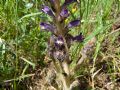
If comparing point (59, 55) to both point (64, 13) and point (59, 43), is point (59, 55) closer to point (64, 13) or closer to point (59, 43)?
point (59, 43)

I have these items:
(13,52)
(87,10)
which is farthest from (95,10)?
(13,52)

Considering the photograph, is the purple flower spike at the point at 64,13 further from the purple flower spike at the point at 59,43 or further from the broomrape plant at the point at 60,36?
the purple flower spike at the point at 59,43

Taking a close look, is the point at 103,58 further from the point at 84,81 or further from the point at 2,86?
the point at 2,86

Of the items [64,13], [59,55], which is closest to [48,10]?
[64,13]

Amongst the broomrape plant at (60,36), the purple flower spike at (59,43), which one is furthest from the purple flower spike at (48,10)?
the purple flower spike at (59,43)

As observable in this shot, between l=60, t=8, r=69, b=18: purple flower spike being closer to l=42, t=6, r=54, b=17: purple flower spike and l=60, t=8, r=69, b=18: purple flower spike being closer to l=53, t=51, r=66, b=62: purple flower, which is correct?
l=42, t=6, r=54, b=17: purple flower spike

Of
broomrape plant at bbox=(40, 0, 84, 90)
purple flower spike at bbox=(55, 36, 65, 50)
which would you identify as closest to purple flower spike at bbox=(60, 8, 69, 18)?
broomrape plant at bbox=(40, 0, 84, 90)

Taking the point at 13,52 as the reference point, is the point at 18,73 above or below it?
below

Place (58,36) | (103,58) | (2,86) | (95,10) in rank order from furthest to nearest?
(95,10), (103,58), (2,86), (58,36)
